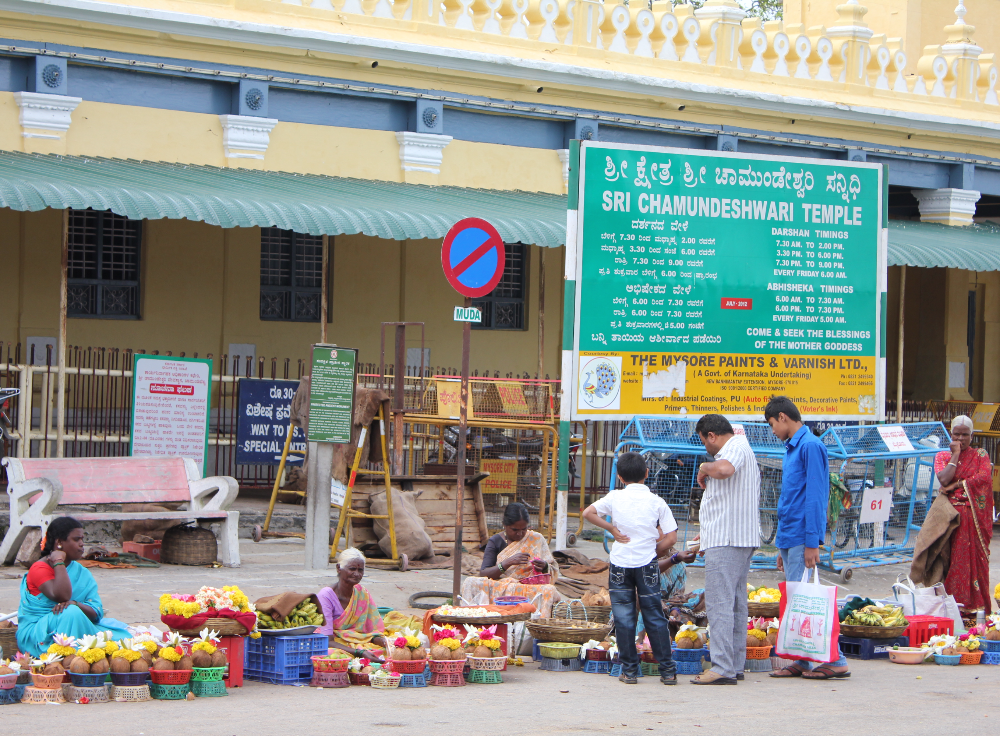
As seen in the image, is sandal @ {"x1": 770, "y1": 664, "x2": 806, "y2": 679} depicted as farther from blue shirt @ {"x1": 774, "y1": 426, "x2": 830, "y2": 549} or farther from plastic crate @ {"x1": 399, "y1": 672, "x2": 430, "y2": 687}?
plastic crate @ {"x1": 399, "y1": 672, "x2": 430, "y2": 687}

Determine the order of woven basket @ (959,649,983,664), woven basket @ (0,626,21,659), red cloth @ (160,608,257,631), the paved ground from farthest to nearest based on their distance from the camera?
woven basket @ (959,649,983,664), woven basket @ (0,626,21,659), red cloth @ (160,608,257,631), the paved ground

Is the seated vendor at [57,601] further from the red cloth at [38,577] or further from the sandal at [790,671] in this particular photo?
the sandal at [790,671]

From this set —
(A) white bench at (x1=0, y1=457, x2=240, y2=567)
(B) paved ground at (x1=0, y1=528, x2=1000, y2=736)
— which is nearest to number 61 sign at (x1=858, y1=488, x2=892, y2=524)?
(B) paved ground at (x1=0, y1=528, x2=1000, y2=736)

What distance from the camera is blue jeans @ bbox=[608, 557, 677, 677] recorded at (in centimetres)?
798

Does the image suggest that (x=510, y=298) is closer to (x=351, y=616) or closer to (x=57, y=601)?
(x=351, y=616)

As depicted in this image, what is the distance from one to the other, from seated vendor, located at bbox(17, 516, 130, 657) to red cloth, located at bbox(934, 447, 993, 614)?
6.25 metres

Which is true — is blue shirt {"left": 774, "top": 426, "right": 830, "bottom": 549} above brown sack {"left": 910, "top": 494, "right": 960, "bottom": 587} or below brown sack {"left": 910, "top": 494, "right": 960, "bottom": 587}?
above

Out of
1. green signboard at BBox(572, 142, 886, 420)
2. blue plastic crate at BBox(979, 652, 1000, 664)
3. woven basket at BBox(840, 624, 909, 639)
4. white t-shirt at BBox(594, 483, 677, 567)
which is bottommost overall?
blue plastic crate at BBox(979, 652, 1000, 664)

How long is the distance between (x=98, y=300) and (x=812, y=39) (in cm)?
1089

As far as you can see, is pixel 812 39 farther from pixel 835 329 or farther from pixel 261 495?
pixel 261 495

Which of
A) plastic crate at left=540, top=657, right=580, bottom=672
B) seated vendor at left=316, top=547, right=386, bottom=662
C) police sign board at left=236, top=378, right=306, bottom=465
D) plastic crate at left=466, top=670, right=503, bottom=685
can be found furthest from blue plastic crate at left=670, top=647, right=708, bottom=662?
police sign board at left=236, top=378, right=306, bottom=465

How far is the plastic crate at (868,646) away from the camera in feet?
30.4

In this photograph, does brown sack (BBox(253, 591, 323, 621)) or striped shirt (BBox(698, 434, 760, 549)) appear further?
striped shirt (BBox(698, 434, 760, 549))

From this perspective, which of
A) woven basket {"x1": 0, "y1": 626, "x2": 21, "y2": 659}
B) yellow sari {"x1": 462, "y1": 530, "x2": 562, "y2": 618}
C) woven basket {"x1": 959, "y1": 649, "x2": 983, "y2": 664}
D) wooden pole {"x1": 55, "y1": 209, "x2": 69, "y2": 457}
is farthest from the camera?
wooden pole {"x1": 55, "y1": 209, "x2": 69, "y2": 457}
